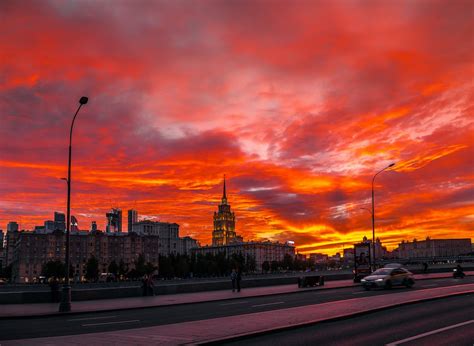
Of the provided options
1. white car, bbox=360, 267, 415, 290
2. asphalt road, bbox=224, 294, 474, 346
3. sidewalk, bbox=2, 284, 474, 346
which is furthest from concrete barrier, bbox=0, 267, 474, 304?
asphalt road, bbox=224, 294, 474, 346

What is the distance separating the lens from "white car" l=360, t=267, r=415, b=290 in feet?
124

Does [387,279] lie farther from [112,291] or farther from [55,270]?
[55,270]

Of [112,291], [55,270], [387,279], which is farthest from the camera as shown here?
[55,270]

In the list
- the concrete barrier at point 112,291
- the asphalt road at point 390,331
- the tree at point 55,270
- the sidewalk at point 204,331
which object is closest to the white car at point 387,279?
the concrete barrier at point 112,291

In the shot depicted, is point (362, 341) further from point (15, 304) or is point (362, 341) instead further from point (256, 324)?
point (15, 304)

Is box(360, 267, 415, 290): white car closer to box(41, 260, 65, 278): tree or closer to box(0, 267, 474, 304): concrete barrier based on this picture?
box(0, 267, 474, 304): concrete barrier

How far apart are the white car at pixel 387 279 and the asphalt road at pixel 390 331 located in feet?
51.9

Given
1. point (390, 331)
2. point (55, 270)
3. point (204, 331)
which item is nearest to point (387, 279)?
point (390, 331)

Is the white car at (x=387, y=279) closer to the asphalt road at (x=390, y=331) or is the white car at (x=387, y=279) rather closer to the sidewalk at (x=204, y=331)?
the asphalt road at (x=390, y=331)

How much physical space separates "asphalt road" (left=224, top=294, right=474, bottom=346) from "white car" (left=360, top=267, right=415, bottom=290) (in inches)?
623

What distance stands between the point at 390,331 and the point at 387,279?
23.3 metres

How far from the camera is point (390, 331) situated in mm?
16016

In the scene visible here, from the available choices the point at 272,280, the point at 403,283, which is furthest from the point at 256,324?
the point at 272,280

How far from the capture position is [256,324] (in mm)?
17781
